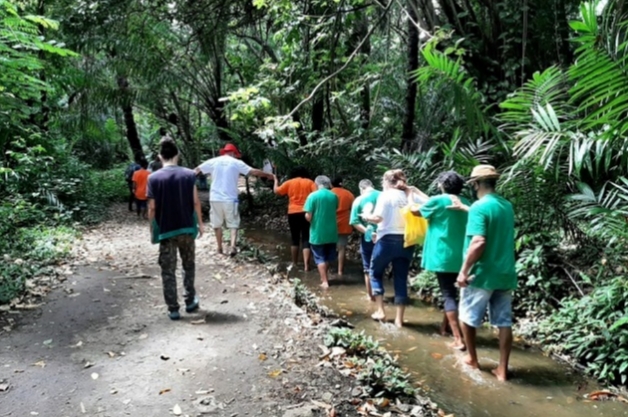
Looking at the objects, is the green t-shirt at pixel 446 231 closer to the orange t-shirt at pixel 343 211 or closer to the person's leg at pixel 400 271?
the person's leg at pixel 400 271

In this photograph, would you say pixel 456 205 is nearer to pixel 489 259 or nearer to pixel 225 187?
pixel 489 259

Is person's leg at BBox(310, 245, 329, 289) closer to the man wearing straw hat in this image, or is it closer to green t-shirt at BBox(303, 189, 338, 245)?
green t-shirt at BBox(303, 189, 338, 245)

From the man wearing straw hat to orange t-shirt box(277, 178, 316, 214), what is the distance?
14.9 feet

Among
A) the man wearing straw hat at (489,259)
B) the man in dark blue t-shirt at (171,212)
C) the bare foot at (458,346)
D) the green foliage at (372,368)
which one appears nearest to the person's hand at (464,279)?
the man wearing straw hat at (489,259)

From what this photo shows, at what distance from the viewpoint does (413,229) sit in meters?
6.35

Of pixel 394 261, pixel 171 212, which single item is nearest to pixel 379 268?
pixel 394 261

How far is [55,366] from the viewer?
14.4 ft

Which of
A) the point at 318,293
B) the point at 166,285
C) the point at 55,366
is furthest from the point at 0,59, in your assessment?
the point at 318,293

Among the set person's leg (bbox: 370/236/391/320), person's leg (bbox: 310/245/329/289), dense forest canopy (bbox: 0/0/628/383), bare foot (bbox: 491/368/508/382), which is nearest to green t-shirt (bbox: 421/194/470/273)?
person's leg (bbox: 370/236/391/320)

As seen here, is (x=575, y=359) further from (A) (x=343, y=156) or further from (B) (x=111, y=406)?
(A) (x=343, y=156)

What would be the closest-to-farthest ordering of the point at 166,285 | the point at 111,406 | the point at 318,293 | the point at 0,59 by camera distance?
the point at 111,406 → the point at 166,285 → the point at 0,59 → the point at 318,293

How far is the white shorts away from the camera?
858cm

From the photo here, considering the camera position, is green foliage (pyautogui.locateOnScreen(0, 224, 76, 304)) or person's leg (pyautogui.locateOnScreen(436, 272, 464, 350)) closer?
person's leg (pyautogui.locateOnScreen(436, 272, 464, 350))

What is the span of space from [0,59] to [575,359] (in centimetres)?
738
